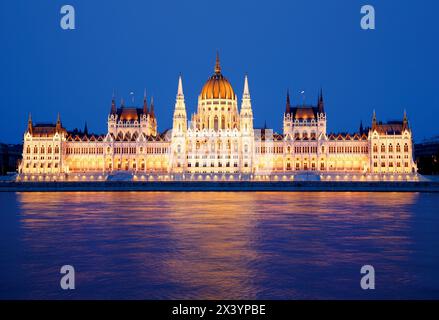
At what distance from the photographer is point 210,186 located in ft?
227

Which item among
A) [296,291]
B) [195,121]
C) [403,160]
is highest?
[195,121]

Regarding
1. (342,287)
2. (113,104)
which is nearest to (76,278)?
(342,287)

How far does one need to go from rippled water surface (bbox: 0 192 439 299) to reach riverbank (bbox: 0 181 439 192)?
3838 cm

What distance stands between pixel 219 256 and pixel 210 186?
52263 millimetres

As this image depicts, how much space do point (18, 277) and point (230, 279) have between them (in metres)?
5.41

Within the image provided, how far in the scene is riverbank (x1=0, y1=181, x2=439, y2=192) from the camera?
66.3 metres

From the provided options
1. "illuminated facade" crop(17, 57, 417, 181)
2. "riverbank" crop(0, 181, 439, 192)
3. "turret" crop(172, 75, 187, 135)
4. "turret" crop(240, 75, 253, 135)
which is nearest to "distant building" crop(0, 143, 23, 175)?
"illuminated facade" crop(17, 57, 417, 181)

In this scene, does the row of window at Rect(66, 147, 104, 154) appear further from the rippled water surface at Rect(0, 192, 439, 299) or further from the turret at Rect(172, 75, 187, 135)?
the rippled water surface at Rect(0, 192, 439, 299)

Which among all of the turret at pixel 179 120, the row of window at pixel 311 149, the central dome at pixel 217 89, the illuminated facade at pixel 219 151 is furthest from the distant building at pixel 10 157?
the row of window at pixel 311 149

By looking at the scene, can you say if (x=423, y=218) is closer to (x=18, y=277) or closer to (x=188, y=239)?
(x=188, y=239)

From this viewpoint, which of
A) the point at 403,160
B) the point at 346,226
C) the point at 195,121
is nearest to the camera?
the point at 346,226

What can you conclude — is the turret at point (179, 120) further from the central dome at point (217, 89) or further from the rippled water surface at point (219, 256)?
the rippled water surface at point (219, 256)

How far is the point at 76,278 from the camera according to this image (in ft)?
45.7

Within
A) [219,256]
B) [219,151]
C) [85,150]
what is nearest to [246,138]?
[219,151]
